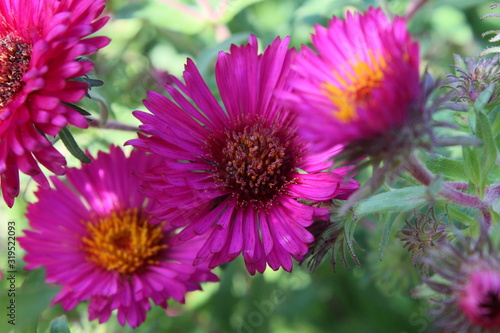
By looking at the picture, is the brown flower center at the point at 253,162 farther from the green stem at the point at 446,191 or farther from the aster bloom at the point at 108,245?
the green stem at the point at 446,191

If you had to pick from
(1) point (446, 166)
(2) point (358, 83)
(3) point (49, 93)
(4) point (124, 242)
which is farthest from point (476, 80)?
(4) point (124, 242)

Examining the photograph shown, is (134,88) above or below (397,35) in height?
below

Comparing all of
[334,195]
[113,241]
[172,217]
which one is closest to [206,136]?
[172,217]

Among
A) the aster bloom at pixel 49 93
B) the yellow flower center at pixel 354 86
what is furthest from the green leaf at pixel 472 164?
the aster bloom at pixel 49 93

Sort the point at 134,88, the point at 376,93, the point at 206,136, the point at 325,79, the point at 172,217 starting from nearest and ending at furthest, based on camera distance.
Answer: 1. the point at 376,93
2. the point at 325,79
3. the point at 172,217
4. the point at 206,136
5. the point at 134,88

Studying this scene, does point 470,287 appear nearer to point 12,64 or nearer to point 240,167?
point 240,167

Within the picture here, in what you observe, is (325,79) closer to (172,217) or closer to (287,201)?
(287,201)
